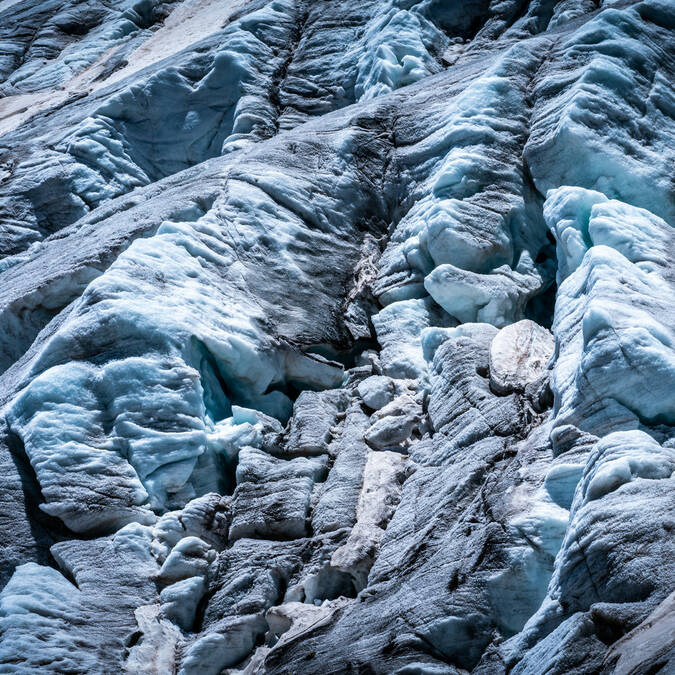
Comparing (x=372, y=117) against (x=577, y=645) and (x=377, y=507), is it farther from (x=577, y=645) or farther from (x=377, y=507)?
(x=577, y=645)

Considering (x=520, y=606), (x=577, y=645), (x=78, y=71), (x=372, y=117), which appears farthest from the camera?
(x=78, y=71)

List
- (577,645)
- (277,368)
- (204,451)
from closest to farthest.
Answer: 1. (577,645)
2. (204,451)
3. (277,368)

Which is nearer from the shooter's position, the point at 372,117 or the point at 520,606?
the point at 520,606

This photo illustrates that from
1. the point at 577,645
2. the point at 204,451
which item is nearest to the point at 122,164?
the point at 204,451

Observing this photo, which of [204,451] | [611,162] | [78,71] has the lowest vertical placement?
[78,71]

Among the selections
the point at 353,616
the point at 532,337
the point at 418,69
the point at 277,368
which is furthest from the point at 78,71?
A: the point at 353,616

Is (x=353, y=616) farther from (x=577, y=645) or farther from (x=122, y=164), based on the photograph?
(x=122, y=164)

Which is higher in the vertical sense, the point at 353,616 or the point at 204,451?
the point at 353,616
